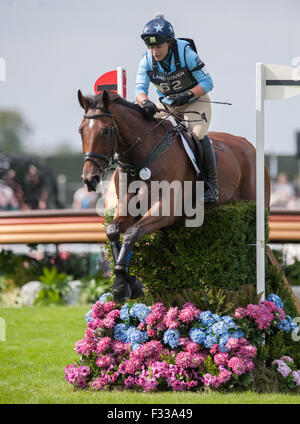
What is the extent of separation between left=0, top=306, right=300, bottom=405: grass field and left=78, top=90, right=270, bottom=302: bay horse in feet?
2.69

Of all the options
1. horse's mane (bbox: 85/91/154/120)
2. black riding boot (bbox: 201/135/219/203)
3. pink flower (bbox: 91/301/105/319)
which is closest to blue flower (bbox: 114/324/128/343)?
pink flower (bbox: 91/301/105/319)

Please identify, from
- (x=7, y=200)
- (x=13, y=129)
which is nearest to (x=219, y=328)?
(x=7, y=200)

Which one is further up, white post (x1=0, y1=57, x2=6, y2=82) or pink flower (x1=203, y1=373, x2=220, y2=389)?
white post (x1=0, y1=57, x2=6, y2=82)

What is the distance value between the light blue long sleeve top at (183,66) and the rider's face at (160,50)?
8 centimetres

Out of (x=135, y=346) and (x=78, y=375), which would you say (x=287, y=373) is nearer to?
(x=135, y=346)

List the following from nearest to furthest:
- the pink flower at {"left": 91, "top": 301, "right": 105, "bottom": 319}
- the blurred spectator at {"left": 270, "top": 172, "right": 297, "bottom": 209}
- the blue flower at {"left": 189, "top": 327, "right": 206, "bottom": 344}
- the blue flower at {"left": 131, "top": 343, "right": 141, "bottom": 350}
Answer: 1. the blue flower at {"left": 189, "top": 327, "right": 206, "bottom": 344}
2. the blue flower at {"left": 131, "top": 343, "right": 141, "bottom": 350}
3. the pink flower at {"left": 91, "top": 301, "right": 105, "bottom": 319}
4. the blurred spectator at {"left": 270, "top": 172, "right": 297, "bottom": 209}

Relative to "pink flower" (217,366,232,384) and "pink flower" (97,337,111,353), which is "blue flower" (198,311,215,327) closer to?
"pink flower" (217,366,232,384)

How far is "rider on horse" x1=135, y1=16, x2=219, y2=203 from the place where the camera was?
564 centimetres

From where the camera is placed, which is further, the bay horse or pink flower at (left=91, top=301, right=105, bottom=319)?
pink flower at (left=91, top=301, right=105, bottom=319)

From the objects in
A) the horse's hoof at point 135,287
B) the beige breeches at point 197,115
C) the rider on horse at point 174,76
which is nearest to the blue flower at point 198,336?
the horse's hoof at point 135,287

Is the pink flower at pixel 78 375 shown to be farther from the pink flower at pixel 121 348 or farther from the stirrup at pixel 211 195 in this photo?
the stirrup at pixel 211 195

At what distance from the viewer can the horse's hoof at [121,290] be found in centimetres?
518
